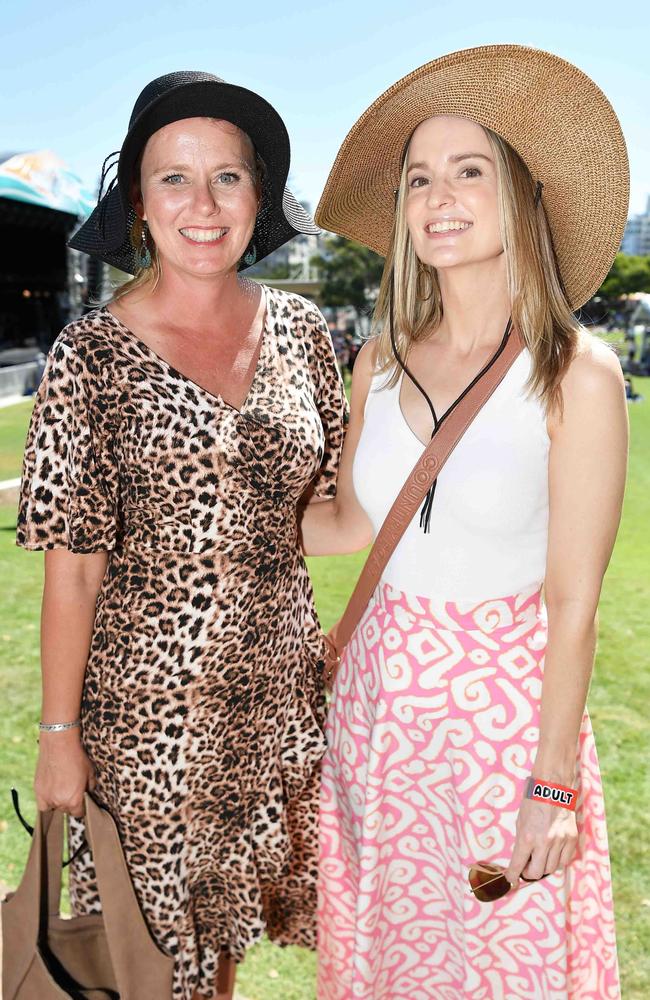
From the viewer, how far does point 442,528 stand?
1.93 metres

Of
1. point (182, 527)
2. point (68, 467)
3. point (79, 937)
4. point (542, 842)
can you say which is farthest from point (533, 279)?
point (79, 937)

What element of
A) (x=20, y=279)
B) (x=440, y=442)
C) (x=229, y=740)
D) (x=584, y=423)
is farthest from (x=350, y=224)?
(x=20, y=279)

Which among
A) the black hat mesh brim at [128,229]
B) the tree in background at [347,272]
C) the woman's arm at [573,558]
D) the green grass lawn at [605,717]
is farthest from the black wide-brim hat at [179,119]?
the tree in background at [347,272]

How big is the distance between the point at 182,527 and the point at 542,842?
1.05 meters

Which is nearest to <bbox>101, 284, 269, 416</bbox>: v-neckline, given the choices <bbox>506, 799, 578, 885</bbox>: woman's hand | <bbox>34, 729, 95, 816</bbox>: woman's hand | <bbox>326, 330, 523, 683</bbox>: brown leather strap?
<bbox>326, 330, 523, 683</bbox>: brown leather strap

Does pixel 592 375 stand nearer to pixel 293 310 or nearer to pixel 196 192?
pixel 293 310

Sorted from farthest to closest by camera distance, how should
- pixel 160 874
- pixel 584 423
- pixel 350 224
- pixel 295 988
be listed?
pixel 295 988
pixel 350 224
pixel 160 874
pixel 584 423

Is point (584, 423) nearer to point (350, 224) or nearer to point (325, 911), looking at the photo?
point (350, 224)

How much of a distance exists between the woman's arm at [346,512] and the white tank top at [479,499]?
0.18m

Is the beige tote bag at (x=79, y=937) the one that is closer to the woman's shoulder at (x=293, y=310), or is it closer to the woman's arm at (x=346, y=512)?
the woman's arm at (x=346, y=512)

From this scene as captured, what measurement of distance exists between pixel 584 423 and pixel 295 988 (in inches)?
84.3

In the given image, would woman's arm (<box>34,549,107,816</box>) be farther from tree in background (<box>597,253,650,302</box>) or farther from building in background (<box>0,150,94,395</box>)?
tree in background (<box>597,253,650,302</box>)

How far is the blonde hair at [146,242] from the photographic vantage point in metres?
2.13

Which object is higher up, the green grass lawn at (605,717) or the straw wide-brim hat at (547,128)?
the straw wide-brim hat at (547,128)
